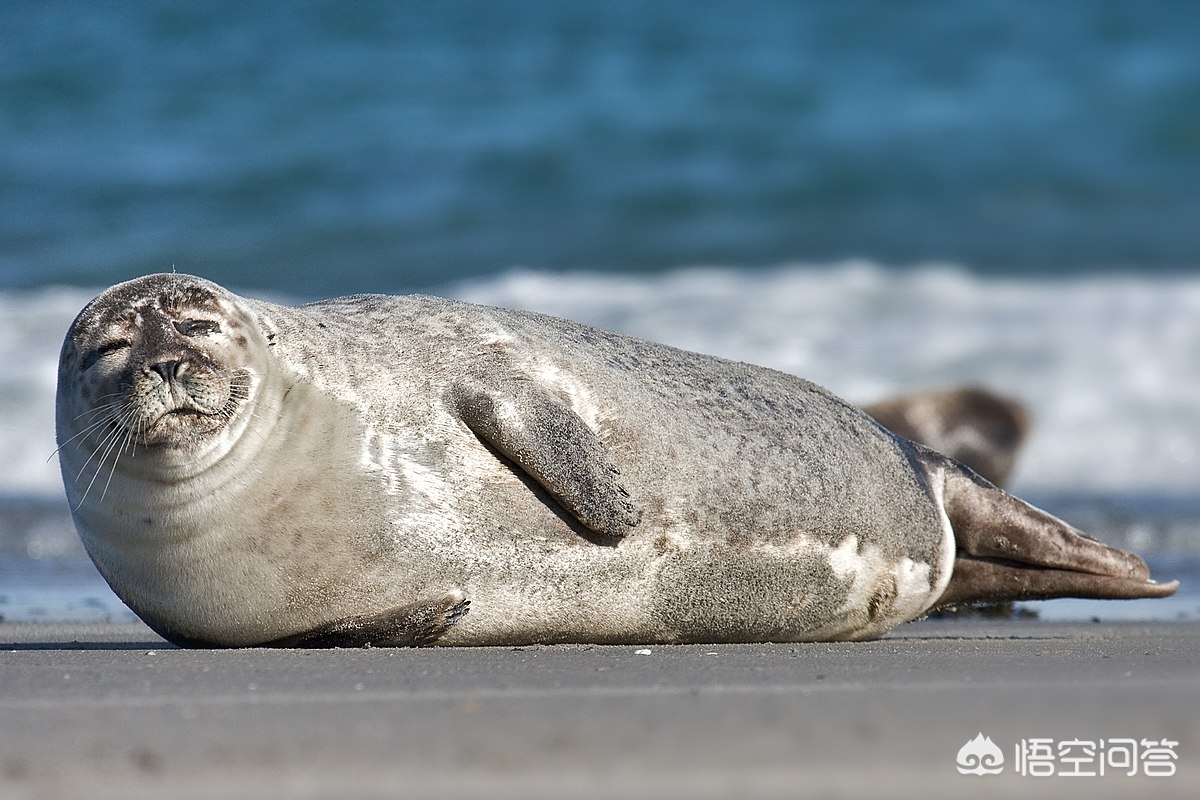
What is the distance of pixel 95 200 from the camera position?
16.9 m

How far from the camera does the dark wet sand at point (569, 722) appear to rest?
228 centimetres

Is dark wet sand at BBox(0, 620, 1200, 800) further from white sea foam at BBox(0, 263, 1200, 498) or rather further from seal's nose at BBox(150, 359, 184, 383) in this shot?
white sea foam at BBox(0, 263, 1200, 498)

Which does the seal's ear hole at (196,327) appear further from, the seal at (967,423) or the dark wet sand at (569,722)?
the seal at (967,423)

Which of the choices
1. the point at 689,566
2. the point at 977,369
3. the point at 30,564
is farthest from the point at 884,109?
the point at 689,566

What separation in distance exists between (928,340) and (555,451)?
979 cm

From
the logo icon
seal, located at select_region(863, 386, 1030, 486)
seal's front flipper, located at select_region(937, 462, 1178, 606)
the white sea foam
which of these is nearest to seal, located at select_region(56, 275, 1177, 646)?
seal's front flipper, located at select_region(937, 462, 1178, 606)

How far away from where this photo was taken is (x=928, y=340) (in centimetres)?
1375

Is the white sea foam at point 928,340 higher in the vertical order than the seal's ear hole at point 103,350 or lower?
higher

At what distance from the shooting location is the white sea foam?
11.7 meters

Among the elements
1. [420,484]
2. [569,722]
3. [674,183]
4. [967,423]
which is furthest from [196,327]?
[674,183]

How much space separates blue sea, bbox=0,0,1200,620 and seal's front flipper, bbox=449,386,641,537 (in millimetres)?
7368

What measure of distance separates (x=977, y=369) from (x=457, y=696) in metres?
10.8

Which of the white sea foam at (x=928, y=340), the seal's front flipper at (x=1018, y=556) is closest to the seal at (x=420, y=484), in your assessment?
the seal's front flipper at (x=1018, y=556)

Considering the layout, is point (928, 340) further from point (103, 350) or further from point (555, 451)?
point (103, 350)
